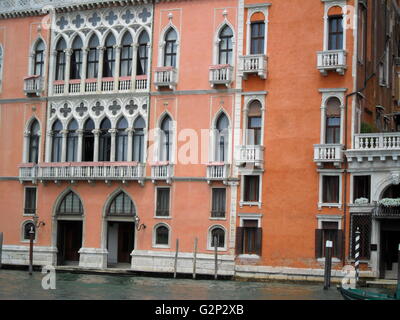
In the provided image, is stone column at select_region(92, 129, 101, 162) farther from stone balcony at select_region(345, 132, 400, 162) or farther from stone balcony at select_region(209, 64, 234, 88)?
stone balcony at select_region(345, 132, 400, 162)

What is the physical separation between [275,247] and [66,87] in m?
9.32

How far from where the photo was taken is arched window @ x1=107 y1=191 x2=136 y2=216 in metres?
31.4

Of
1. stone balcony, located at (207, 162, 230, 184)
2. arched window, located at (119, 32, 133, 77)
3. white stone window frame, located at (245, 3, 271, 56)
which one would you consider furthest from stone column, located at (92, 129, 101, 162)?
white stone window frame, located at (245, 3, 271, 56)

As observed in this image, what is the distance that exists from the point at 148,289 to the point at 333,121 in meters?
7.45

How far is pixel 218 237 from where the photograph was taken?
29.8 m

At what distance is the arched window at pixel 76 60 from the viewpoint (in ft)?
108

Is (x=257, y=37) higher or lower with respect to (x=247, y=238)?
higher

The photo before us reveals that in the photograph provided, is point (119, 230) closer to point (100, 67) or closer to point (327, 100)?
point (100, 67)

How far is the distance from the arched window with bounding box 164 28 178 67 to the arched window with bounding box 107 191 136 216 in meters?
4.52

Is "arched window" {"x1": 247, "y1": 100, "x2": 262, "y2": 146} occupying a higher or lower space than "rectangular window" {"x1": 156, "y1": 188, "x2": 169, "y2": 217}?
higher

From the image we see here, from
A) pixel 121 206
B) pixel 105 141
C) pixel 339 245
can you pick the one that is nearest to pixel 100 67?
pixel 105 141

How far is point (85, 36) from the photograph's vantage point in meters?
32.6
